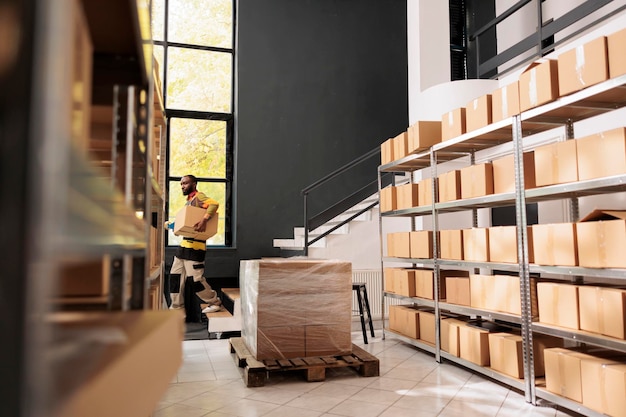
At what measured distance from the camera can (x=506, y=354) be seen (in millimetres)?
3969

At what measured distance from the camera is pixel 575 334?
10.8 ft

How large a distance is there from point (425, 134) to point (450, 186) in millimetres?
812

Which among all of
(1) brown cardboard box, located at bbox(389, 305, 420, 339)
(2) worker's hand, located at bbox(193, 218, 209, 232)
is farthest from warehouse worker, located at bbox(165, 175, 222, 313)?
(1) brown cardboard box, located at bbox(389, 305, 420, 339)

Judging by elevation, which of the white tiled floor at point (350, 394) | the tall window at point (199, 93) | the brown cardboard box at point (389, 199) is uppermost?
the tall window at point (199, 93)

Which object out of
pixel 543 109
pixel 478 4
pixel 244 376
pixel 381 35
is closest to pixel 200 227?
pixel 244 376

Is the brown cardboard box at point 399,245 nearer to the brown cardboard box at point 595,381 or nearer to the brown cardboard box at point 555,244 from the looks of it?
the brown cardboard box at point 555,244

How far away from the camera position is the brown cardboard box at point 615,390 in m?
2.86

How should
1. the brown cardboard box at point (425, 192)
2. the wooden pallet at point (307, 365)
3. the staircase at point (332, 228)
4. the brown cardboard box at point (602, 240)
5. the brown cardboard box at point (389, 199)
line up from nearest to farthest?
the brown cardboard box at point (602, 240) < the wooden pallet at point (307, 365) < the brown cardboard box at point (425, 192) < the brown cardboard box at point (389, 199) < the staircase at point (332, 228)

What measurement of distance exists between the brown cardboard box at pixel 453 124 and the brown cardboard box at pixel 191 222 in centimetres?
303

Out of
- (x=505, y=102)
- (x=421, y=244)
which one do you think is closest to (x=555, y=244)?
(x=505, y=102)

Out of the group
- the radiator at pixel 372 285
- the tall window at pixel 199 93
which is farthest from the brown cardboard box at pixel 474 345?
the tall window at pixel 199 93

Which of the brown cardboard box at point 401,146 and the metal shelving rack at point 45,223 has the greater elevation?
the brown cardboard box at point 401,146

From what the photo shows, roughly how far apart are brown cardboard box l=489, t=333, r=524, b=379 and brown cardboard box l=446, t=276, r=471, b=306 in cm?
53

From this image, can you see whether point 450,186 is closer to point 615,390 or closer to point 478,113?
point 478,113
